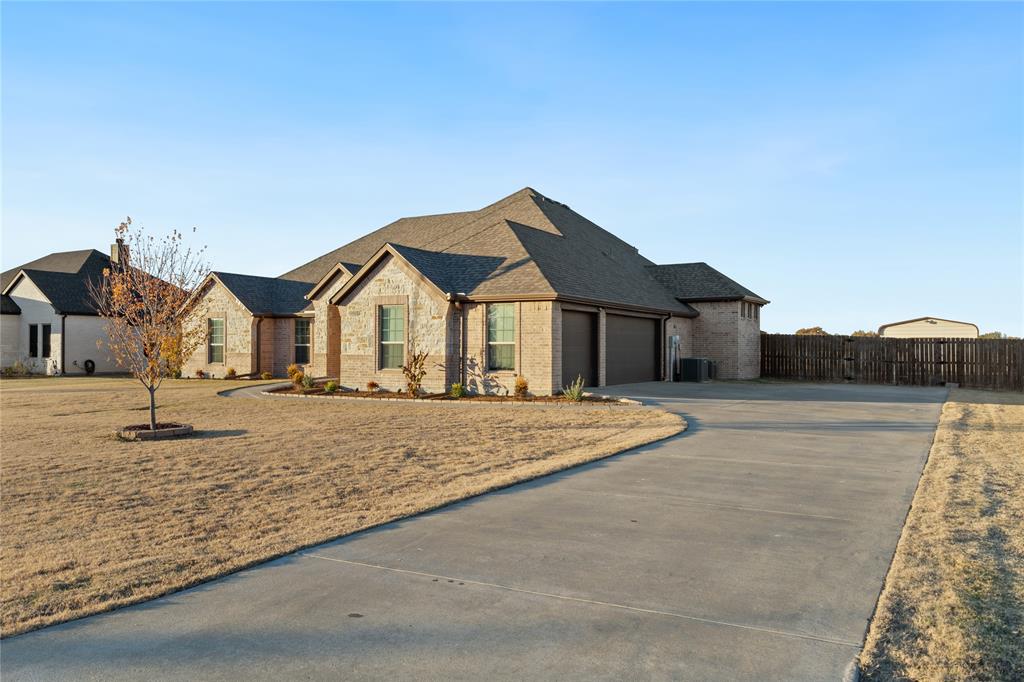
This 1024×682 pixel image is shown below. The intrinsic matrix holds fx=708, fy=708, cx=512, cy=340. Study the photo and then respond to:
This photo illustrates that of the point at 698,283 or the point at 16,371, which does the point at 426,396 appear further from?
the point at 16,371

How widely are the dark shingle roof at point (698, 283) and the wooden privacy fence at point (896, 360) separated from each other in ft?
9.46

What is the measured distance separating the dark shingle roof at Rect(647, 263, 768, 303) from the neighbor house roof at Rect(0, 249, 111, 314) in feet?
96.8

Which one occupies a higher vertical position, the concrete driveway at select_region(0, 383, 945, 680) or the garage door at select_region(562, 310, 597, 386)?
the garage door at select_region(562, 310, 597, 386)

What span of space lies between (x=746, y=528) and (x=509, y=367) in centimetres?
1517

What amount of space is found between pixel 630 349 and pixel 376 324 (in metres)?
9.64

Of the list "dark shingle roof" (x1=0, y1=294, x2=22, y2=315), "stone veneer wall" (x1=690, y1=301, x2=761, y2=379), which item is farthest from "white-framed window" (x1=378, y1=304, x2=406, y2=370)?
"dark shingle roof" (x1=0, y1=294, x2=22, y2=315)

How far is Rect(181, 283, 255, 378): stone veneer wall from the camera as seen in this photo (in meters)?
31.7

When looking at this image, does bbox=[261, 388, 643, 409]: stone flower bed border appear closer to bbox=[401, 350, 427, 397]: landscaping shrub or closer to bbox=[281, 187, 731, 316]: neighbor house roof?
bbox=[401, 350, 427, 397]: landscaping shrub

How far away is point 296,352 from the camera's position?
3238 cm

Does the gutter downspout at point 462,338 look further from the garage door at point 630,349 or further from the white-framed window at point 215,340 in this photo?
the white-framed window at point 215,340

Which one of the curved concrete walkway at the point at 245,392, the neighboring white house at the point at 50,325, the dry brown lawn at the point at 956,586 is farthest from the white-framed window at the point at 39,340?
the dry brown lawn at the point at 956,586

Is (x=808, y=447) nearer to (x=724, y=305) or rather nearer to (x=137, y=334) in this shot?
(x=137, y=334)

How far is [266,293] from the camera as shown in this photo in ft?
109

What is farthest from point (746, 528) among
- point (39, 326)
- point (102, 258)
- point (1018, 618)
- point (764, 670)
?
point (102, 258)
